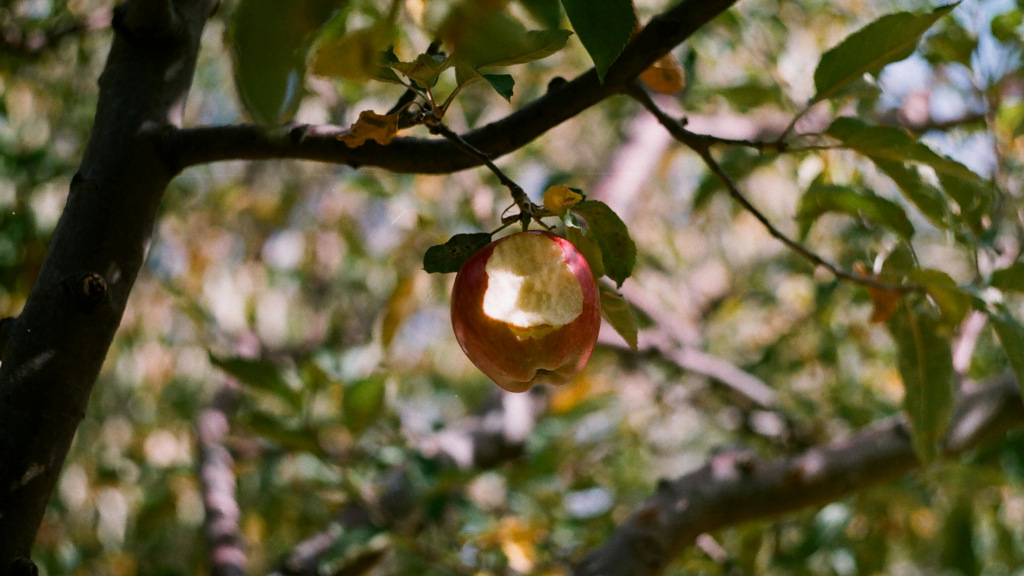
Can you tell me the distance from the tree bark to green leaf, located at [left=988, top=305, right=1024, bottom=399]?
75cm

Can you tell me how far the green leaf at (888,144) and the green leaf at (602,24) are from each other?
38cm

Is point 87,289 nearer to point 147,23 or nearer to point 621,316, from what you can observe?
point 147,23

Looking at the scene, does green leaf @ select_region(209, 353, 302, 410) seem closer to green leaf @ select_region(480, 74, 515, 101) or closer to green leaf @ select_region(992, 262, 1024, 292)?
green leaf @ select_region(480, 74, 515, 101)

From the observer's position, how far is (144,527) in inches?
85.0

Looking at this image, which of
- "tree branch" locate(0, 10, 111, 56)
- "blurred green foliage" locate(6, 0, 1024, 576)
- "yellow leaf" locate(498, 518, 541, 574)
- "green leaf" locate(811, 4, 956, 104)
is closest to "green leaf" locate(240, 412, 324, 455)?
"blurred green foliage" locate(6, 0, 1024, 576)

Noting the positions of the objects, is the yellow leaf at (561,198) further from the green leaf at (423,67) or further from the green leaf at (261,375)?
the green leaf at (261,375)

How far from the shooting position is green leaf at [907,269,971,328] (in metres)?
0.88

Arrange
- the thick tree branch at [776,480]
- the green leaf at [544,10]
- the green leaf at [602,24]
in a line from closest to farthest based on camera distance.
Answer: the green leaf at [602,24]
the green leaf at [544,10]
the thick tree branch at [776,480]

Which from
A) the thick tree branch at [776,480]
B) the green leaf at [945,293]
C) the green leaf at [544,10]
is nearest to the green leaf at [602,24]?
the green leaf at [544,10]

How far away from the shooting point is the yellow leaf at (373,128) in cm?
62

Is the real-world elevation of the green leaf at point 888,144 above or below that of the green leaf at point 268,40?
above

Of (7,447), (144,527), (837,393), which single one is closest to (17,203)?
(144,527)

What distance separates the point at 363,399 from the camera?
1.61 m

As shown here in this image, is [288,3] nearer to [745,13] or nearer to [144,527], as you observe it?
[745,13]
